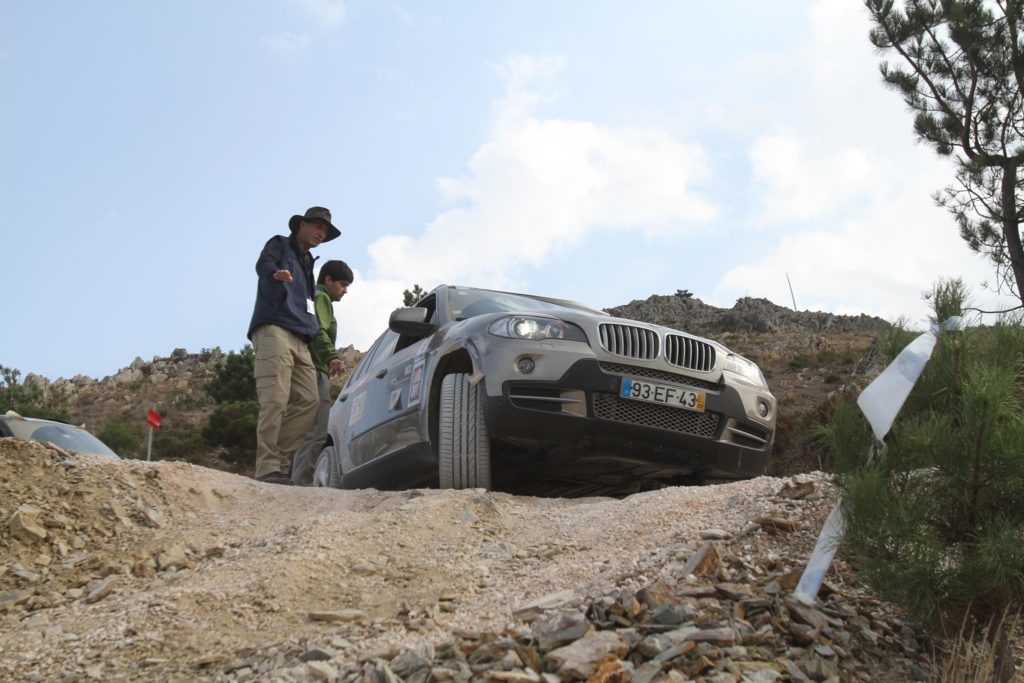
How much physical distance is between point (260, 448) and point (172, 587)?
10.5ft

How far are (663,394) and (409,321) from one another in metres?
1.67

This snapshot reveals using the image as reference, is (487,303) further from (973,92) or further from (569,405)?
(973,92)

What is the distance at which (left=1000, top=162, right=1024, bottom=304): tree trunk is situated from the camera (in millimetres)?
12359

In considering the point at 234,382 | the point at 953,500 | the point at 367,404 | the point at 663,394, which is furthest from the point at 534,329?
the point at 234,382

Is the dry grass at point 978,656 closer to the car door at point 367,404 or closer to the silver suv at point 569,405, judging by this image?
the silver suv at point 569,405

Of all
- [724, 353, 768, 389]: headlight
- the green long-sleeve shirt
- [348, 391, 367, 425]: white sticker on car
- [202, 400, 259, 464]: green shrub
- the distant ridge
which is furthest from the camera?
the distant ridge

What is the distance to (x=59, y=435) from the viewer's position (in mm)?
9508

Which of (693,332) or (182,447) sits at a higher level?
(693,332)

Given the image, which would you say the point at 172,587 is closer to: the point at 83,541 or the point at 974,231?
the point at 83,541

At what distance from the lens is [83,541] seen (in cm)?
551

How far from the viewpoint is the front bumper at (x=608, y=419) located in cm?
544

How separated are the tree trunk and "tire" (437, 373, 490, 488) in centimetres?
886

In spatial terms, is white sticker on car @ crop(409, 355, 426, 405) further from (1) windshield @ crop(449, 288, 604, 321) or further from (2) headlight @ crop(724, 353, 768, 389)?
(2) headlight @ crop(724, 353, 768, 389)

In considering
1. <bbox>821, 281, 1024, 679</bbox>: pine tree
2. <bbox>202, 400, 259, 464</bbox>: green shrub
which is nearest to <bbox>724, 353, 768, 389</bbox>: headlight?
<bbox>821, 281, 1024, 679</bbox>: pine tree
